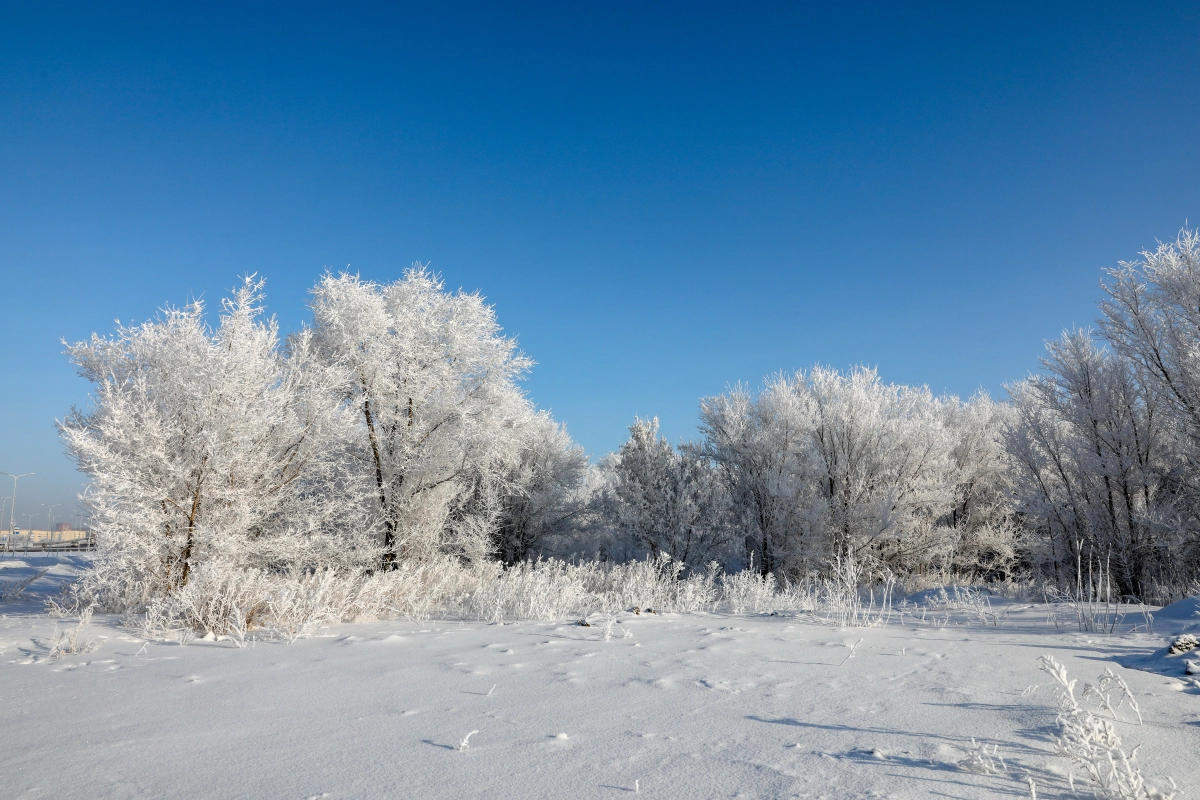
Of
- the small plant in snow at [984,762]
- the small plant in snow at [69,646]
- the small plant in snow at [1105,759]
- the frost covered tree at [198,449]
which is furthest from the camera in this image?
the frost covered tree at [198,449]

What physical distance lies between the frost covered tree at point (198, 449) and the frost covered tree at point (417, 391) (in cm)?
274

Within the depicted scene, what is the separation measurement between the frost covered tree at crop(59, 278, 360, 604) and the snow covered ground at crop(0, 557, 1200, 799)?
6.61 feet

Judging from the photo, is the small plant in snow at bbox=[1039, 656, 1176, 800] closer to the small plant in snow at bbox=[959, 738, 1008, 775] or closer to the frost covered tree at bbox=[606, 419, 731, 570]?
the small plant in snow at bbox=[959, 738, 1008, 775]

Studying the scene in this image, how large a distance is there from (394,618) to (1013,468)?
54.3 feet

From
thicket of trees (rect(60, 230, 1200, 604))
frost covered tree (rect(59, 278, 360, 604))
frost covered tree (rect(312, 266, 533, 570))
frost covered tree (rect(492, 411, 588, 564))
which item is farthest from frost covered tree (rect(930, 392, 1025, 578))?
frost covered tree (rect(59, 278, 360, 604))

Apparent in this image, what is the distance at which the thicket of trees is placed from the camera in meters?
7.91

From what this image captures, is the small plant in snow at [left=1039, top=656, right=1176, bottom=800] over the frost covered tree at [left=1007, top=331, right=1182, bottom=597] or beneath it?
beneath

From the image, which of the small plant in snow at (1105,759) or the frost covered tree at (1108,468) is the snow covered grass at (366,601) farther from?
the frost covered tree at (1108,468)

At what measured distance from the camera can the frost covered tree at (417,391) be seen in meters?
13.0

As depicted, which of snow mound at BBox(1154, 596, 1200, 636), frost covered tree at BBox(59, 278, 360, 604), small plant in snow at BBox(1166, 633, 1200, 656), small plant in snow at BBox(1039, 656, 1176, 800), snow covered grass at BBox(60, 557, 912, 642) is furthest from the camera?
frost covered tree at BBox(59, 278, 360, 604)

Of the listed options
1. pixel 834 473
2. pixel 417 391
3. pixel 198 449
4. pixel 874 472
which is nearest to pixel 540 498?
pixel 417 391

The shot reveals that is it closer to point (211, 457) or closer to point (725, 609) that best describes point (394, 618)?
point (211, 457)

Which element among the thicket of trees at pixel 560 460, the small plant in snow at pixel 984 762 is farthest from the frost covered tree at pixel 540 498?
the small plant in snow at pixel 984 762

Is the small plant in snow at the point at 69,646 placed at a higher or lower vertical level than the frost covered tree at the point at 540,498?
lower
